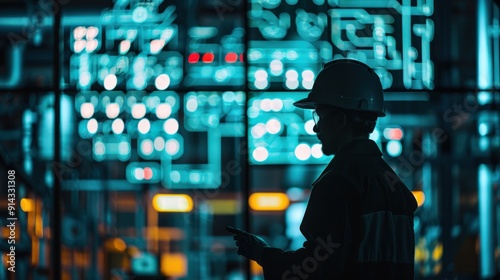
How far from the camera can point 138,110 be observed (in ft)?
21.5

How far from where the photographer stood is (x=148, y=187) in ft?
23.5

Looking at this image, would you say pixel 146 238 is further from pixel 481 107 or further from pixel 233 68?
pixel 481 107

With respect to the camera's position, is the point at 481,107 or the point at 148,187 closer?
the point at 481,107

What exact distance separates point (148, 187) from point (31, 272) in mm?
1178

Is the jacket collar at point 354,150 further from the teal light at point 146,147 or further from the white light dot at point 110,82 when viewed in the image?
the teal light at point 146,147

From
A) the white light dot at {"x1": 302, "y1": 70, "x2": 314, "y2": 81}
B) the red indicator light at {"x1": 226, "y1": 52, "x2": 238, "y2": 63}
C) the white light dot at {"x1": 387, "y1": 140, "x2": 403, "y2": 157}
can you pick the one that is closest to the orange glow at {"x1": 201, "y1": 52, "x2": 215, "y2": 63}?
the red indicator light at {"x1": 226, "y1": 52, "x2": 238, "y2": 63}

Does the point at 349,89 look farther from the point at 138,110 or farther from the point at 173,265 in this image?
the point at 173,265

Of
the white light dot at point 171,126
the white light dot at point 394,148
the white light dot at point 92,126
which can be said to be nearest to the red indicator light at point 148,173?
the white light dot at point 171,126

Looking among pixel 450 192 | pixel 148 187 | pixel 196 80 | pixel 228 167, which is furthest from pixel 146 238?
pixel 450 192

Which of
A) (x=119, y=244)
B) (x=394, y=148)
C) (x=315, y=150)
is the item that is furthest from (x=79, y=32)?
(x=394, y=148)

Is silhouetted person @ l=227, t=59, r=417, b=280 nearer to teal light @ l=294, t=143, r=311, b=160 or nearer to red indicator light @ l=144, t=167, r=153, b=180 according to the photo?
teal light @ l=294, t=143, r=311, b=160

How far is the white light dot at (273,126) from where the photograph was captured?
21.4 ft

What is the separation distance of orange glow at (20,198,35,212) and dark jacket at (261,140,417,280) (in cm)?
362

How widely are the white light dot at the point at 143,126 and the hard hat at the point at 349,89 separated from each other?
340 cm
